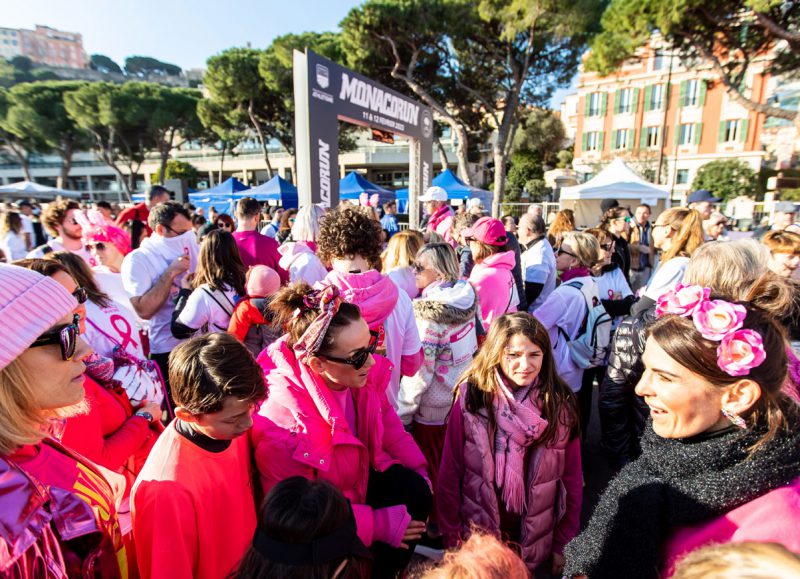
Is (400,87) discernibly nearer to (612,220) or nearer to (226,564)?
(612,220)

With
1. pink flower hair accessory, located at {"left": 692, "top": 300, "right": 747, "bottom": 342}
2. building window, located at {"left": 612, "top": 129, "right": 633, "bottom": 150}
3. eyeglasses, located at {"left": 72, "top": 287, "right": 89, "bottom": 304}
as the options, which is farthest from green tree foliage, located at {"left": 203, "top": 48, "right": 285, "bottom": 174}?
building window, located at {"left": 612, "top": 129, "right": 633, "bottom": 150}

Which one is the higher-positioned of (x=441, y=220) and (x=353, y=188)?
(x=353, y=188)

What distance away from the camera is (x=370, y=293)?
2.25 m

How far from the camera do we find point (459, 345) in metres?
2.71

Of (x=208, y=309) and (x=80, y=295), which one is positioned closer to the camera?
(x=80, y=295)

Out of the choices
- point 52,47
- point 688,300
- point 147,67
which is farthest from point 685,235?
point 52,47

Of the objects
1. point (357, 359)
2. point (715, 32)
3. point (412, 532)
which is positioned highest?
point (715, 32)

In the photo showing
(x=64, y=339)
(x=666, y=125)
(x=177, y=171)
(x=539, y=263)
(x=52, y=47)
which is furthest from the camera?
(x=52, y=47)

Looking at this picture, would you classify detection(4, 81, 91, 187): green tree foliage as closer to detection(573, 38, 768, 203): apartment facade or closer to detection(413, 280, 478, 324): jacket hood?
detection(573, 38, 768, 203): apartment facade

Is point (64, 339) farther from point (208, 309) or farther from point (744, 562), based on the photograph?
point (208, 309)

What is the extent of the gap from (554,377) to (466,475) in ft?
2.19

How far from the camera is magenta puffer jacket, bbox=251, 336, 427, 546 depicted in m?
1.58

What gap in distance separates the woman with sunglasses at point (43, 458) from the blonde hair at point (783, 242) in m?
3.93

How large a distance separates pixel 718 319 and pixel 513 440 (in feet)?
3.46
